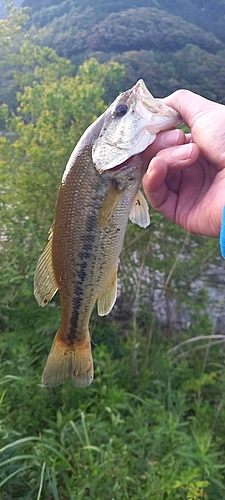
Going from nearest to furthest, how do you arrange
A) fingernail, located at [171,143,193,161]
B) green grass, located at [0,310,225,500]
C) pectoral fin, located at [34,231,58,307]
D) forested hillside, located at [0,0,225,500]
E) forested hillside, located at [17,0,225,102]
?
1. fingernail, located at [171,143,193,161]
2. pectoral fin, located at [34,231,58,307]
3. green grass, located at [0,310,225,500]
4. forested hillside, located at [0,0,225,500]
5. forested hillside, located at [17,0,225,102]

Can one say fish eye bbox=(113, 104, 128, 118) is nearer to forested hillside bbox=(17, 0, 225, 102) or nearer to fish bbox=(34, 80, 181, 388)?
fish bbox=(34, 80, 181, 388)

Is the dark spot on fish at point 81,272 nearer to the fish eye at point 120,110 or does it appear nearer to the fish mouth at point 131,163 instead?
the fish mouth at point 131,163

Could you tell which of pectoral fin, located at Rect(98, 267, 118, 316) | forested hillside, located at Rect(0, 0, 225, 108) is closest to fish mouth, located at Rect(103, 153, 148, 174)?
pectoral fin, located at Rect(98, 267, 118, 316)

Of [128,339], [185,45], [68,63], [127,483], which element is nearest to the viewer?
[127,483]

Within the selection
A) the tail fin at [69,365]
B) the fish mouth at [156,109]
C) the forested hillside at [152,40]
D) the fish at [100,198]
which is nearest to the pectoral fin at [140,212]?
the fish at [100,198]

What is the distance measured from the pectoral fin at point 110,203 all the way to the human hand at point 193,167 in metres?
0.13

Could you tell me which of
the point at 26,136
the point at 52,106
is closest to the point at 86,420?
the point at 26,136

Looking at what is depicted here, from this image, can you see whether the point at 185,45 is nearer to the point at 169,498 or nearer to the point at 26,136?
the point at 26,136

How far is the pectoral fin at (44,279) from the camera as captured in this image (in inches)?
54.7

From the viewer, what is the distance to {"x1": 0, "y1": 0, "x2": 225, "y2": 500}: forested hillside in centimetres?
207

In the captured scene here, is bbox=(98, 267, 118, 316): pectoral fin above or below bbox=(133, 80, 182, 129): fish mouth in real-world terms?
below

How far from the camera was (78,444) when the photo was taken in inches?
89.2

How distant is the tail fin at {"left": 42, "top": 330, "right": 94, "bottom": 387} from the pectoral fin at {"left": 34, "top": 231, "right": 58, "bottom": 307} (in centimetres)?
19

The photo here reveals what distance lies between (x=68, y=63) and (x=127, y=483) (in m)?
3.28
